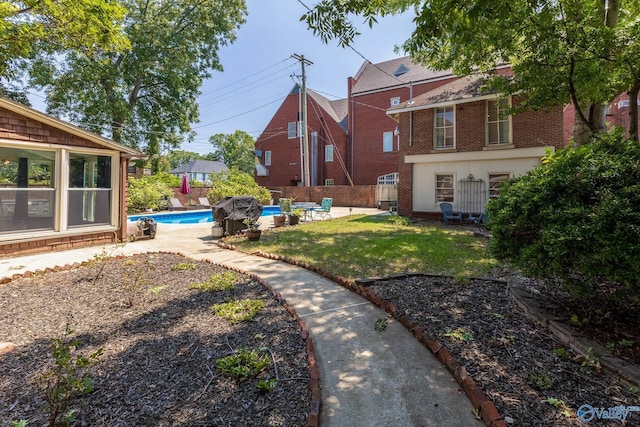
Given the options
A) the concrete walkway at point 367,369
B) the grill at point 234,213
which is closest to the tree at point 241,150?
the grill at point 234,213

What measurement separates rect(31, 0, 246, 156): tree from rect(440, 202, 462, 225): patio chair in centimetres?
1965

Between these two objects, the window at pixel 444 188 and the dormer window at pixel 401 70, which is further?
the dormer window at pixel 401 70

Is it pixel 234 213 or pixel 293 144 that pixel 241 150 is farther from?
pixel 234 213

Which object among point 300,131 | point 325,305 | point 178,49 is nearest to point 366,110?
point 300,131

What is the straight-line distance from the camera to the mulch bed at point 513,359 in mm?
2145

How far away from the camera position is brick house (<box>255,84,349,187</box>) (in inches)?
1213

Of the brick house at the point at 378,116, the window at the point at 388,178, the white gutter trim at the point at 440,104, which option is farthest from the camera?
the brick house at the point at 378,116

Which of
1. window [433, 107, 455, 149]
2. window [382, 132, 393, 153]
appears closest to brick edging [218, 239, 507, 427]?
window [433, 107, 455, 149]

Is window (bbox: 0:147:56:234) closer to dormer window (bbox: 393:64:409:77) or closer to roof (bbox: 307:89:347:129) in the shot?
roof (bbox: 307:89:347:129)

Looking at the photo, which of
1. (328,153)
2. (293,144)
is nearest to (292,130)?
(293,144)

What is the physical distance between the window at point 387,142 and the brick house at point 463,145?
40.4 ft

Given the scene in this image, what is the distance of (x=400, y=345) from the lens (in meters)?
3.11

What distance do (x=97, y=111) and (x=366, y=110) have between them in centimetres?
2096

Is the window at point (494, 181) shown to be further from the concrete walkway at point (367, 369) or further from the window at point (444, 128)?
the concrete walkway at point (367, 369)
